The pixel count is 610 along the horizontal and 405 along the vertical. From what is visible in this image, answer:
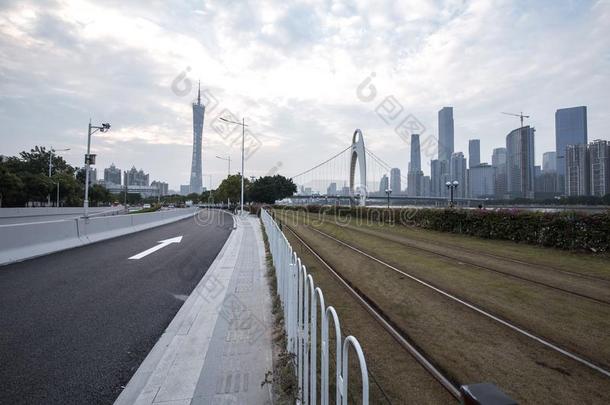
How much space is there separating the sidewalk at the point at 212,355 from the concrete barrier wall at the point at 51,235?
6447mm

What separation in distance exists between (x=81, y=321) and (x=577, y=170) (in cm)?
4547

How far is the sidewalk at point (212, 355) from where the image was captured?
3211 mm

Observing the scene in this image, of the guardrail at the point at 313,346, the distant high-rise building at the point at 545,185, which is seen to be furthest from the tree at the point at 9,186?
the distant high-rise building at the point at 545,185

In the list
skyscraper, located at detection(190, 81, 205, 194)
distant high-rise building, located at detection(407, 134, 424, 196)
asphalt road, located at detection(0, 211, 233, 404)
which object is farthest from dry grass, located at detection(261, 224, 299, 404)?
skyscraper, located at detection(190, 81, 205, 194)

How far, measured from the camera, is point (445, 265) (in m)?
9.77

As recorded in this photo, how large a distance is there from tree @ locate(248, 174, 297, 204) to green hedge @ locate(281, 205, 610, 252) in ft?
222

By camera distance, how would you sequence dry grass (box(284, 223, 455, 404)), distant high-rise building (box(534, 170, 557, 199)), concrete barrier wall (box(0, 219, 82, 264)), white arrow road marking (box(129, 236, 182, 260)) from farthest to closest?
distant high-rise building (box(534, 170, 557, 199)) < white arrow road marking (box(129, 236, 182, 260)) < concrete barrier wall (box(0, 219, 82, 264)) < dry grass (box(284, 223, 455, 404))

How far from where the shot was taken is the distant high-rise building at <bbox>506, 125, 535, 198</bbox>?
4831 centimetres

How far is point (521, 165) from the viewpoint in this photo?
48688mm

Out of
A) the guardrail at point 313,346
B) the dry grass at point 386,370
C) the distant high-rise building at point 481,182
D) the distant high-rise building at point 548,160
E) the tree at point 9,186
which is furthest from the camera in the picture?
the distant high-rise building at point 548,160

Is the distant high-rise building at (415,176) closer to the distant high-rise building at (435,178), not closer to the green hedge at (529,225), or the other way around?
the distant high-rise building at (435,178)

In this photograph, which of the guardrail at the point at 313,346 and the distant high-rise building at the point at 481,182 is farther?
the distant high-rise building at the point at 481,182

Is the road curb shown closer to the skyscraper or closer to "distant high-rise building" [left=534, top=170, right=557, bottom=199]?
"distant high-rise building" [left=534, top=170, right=557, bottom=199]

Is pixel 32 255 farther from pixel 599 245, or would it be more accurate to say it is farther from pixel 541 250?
→ pixel 599 245
